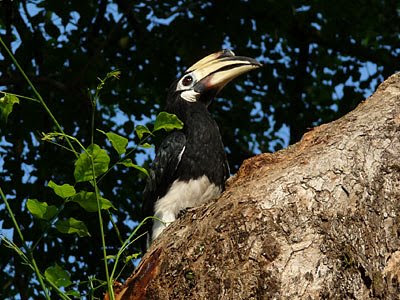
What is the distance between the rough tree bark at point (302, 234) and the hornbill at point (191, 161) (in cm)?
154

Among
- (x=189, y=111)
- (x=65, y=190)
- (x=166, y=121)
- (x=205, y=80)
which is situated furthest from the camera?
(x=205, y=80)

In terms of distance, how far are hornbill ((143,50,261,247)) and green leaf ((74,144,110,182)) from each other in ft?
5.56

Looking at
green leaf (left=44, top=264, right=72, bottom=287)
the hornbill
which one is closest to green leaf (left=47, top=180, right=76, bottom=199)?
green leaf (left=44, top=264, right=72, bottom=287)

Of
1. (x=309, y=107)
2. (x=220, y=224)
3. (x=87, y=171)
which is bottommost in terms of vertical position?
(x=309, y=107)

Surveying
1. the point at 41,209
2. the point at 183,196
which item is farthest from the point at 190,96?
the point at 41,209

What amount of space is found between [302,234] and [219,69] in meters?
2.58

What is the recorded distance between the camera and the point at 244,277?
2.77 metres

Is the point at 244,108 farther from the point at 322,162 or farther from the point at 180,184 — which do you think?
the point at 322,162

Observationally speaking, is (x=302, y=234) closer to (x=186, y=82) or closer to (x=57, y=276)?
Answer: (x=57, y=276)

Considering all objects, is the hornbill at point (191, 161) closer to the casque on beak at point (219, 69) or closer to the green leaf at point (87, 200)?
the casque on beak at point (219, 69)

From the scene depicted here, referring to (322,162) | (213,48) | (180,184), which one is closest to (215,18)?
(213,48)

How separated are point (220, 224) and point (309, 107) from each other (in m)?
5.46

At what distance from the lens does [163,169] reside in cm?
493

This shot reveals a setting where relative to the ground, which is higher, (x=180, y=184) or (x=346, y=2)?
(x=346, y=2)
